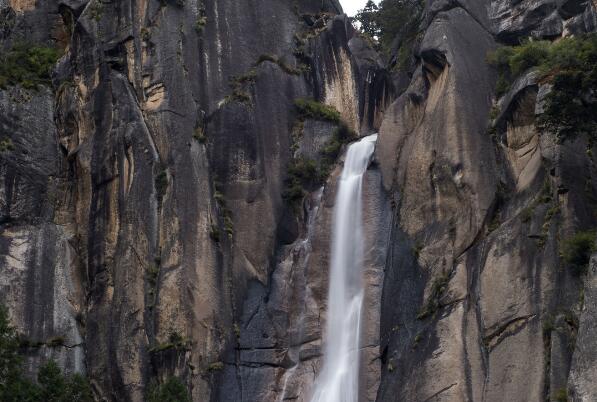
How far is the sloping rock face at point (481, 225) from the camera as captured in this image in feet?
104

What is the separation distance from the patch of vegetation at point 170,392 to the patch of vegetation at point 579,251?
40.5ft

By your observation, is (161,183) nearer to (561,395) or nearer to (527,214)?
(527,214)

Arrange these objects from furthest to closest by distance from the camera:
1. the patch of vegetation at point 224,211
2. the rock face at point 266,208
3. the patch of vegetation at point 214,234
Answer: the patch of vegetation at point 224,211 < the patch of vegetation at point 214,234 < the rock face at point 266,208

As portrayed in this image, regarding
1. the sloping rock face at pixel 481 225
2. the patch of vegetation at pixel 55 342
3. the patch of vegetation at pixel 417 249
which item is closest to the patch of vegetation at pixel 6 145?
the patch of vegetation at pixel 55 342

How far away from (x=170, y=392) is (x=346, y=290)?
7.94 meters

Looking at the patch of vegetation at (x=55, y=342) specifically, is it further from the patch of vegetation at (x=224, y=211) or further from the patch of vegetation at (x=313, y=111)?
the patch of vegetation at (x=313, y=111)

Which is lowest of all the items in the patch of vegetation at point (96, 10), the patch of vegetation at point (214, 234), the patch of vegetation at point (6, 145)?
the patch of vegetation at point (214, 234)

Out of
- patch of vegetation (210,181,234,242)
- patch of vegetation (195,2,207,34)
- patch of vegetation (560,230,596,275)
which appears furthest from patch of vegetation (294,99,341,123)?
patch of vegetation (560,230,596,275)

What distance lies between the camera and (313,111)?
149ft

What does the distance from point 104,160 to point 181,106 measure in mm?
3526

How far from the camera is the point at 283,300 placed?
133ft

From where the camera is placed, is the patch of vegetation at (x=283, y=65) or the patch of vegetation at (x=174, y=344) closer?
the patch of vegetation at (x=174, y=344)

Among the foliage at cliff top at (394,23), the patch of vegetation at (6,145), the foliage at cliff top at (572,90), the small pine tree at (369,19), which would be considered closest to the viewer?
the foliage at cliff top at (572,90)

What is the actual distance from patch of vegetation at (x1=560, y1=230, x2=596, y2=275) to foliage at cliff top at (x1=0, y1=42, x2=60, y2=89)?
2330 centimetres
